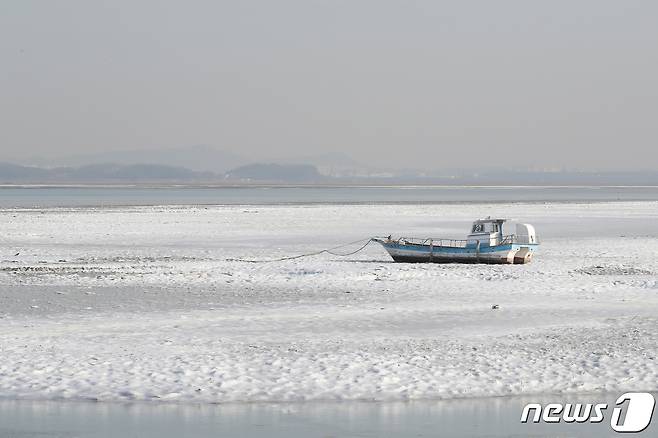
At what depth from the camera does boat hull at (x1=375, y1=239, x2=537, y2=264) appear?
110 feet

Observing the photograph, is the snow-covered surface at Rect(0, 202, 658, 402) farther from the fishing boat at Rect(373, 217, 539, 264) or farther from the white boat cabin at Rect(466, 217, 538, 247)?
the white boat cabin at Rect(466, 217, 538, 247)

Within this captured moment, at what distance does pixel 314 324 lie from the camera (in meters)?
21.0

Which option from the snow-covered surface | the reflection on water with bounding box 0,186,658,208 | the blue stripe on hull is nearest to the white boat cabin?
the blue stripe on hull

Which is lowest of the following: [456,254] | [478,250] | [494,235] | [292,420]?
[292,420]

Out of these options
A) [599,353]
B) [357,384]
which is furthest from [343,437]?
[599,353]

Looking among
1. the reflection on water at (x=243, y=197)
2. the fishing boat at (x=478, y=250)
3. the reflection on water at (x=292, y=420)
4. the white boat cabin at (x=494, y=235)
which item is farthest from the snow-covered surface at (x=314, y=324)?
the reflection on water at (x=243, y=197)

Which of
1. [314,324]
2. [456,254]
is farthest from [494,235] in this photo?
[314,324]

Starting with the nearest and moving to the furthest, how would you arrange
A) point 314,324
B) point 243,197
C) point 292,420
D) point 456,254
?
point 292,420 → point 314,324 → point 456,254 → point 243,197

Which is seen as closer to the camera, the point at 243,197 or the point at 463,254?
the point at 463,254

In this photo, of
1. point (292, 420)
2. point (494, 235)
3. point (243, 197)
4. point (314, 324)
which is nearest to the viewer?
point (292, 420)

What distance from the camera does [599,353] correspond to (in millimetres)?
17906

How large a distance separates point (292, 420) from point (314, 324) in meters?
7.10

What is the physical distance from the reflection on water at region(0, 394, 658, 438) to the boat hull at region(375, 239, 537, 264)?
18.5 metres

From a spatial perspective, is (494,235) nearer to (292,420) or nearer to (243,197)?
(292,420)
